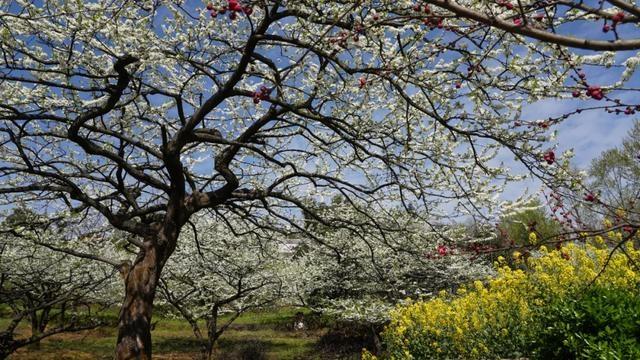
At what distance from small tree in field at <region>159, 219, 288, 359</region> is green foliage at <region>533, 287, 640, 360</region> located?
7.13 metres

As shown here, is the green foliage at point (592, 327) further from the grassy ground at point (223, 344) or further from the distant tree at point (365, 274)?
the grassy ground at point (223, 344)

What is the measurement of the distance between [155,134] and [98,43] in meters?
2.68

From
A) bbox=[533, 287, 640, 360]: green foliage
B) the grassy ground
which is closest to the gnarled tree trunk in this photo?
bbox=[533, 287, 640, 360]: green foliage

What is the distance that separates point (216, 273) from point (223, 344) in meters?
8.86

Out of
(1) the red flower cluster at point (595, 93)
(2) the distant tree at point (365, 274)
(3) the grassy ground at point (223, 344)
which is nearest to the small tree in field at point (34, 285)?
(3) the grassy ground at point (223, 344)

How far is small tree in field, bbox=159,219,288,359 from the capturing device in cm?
1202

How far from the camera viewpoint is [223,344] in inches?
751

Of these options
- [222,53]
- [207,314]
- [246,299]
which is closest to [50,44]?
[222,53]

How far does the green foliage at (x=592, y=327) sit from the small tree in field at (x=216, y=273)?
713 centimetres

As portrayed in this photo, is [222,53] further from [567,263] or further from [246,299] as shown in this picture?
[246,299]

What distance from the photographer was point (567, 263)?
7445mm

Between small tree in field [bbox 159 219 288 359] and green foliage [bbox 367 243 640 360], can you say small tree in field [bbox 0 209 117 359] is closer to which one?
small tree in field [bbox 159 219 288 359]

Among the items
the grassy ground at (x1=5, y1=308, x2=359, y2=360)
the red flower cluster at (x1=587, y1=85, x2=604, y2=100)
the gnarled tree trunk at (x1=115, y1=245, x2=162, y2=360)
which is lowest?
the grassy ground at (x1=5, y1=308, x2=359, y2=360)

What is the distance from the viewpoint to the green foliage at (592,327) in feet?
15.0
